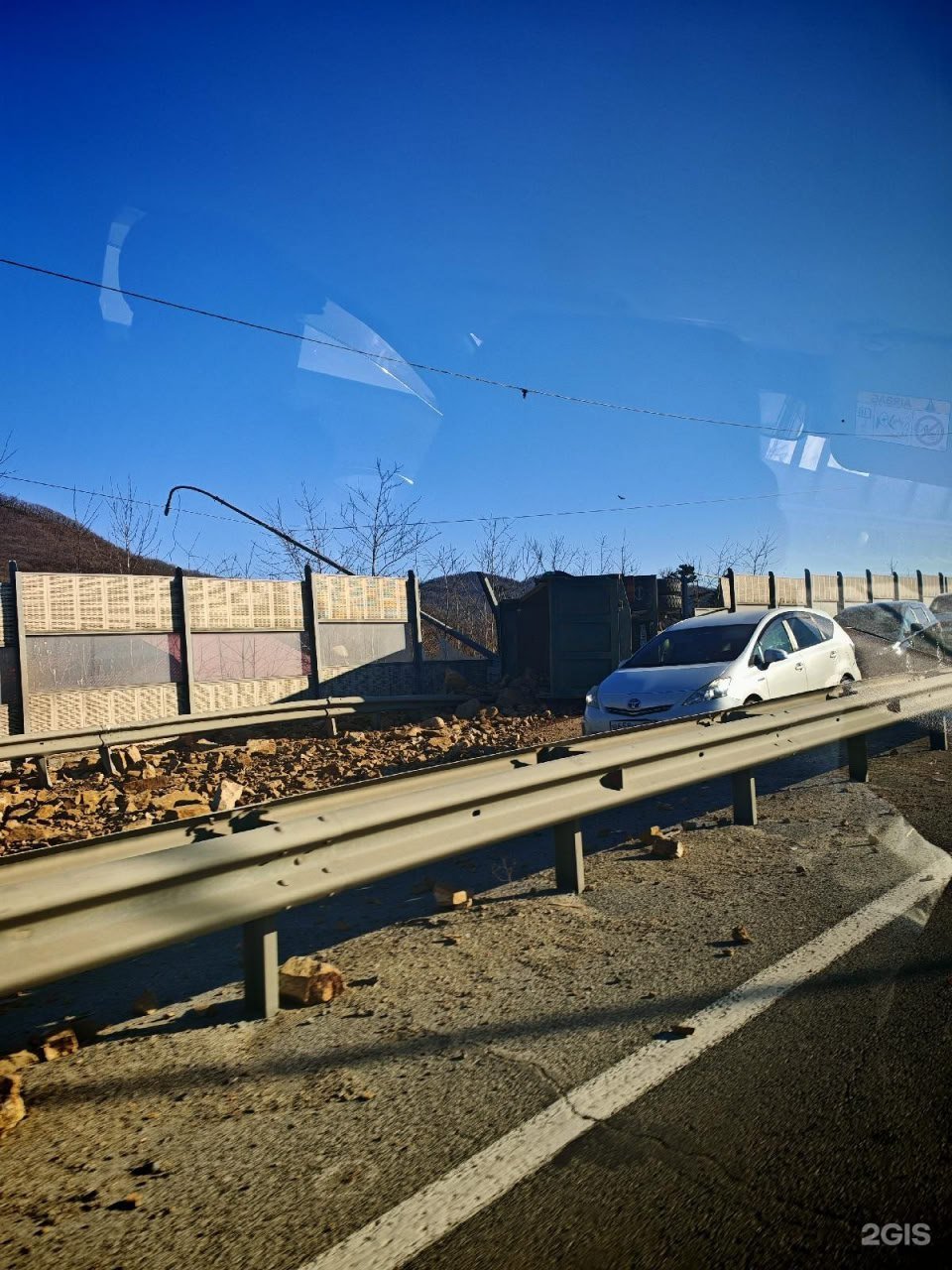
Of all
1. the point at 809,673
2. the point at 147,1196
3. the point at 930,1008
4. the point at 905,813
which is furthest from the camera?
the point at 809,673

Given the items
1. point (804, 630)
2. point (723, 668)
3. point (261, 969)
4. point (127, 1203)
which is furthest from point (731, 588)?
point (127, 1203)

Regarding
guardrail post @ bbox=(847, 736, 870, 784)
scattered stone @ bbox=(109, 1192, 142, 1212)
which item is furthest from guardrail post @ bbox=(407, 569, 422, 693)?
scattered stone @ bbox=(109, 1192, 142, 1212)

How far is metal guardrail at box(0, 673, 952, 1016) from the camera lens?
282 cm

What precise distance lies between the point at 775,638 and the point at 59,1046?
344 inches

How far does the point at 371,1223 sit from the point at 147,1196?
61cm

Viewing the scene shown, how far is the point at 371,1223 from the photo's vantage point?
2.27 meters

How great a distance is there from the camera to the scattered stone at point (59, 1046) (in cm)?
331

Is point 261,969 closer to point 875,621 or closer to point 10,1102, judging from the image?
point 10,1102

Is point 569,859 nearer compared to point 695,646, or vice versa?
point 569,859

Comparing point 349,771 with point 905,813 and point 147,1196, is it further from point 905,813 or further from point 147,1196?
point 147,1196

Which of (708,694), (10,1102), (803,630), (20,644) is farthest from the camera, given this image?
(20,644)

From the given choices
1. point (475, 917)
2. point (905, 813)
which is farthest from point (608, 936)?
point (905, 813)

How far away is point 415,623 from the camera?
18516 mm

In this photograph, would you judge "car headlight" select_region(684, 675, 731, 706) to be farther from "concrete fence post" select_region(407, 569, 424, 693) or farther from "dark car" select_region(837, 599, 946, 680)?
"concrete fence post" select_region(407, 569, 424, 693)
